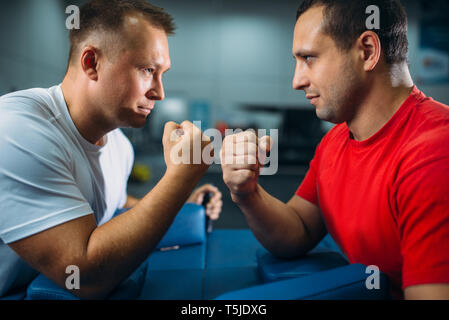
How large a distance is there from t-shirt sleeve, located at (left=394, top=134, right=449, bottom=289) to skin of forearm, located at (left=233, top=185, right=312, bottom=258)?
34 centimetres

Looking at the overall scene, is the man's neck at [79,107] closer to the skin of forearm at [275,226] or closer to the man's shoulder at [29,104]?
the man's shoulder at [29,104]

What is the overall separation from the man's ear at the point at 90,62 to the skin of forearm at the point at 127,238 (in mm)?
318

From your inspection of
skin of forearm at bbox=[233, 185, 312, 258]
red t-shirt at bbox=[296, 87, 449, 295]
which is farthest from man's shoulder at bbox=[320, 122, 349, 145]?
skin of forearm at bbox=[233, 185, 312, 258]

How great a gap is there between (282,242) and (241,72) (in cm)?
359

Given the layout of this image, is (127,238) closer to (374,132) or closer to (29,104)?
(29,104)

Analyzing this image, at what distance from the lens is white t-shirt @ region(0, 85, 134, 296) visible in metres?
0.53

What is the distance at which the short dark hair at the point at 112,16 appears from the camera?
25.2 inches

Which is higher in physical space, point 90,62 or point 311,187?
point 90,62

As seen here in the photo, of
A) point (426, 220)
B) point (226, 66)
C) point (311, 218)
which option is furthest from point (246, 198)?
point (226, 66)

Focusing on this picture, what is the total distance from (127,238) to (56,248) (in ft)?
0.41

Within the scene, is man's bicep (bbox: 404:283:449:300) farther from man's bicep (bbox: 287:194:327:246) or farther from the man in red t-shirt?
man's bicep (bbox: 287:194:327:246)

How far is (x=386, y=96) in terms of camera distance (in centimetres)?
64

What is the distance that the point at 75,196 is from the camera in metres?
0.57

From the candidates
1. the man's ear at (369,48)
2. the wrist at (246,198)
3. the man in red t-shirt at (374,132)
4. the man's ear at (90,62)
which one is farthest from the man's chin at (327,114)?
the man's ear at (90,62)
